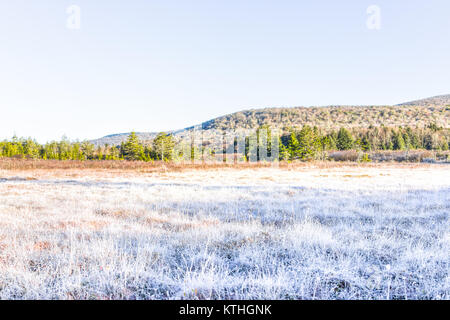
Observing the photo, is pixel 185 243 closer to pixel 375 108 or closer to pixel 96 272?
pixel 96 272

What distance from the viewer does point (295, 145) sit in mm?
54625

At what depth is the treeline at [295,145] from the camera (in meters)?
55.3

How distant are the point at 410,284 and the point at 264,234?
2.41m

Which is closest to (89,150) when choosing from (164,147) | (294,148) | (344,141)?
(164,147)

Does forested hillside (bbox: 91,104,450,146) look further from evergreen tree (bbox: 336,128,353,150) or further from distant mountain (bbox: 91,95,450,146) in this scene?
evergreen tree (bbox: 336,128,353,150)

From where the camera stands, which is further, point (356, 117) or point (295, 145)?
point (356, 117)

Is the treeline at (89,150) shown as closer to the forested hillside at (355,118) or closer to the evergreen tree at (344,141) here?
the forested hillside at (355,118)

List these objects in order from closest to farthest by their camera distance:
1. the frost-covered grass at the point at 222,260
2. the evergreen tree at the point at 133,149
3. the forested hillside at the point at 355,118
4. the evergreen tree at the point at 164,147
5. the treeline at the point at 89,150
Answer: the frost-covered grass at the point at 222,260, the evergreen tree at the point at 133,149, the treeline at the point at 89,150, the evergreen tree at the point at 164,147, the forested hillside at the point at 355,118

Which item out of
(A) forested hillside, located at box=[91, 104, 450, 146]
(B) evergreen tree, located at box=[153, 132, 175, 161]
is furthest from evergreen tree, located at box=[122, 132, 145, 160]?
(A) forested hillside, located at box=[91, 104, 450, 146]

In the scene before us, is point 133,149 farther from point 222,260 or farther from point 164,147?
point 222,260

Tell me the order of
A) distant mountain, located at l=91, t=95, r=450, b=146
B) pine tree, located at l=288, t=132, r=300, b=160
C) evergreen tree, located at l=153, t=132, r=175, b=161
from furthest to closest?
distant mountain, located at l=91, t=95, r=450, b=146 → evergreen tree, located at l=153, t=132, r=175, b=161 → pine tree, located at l=288, t=132, r=300, b=160

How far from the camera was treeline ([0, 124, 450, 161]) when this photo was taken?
2178 inches

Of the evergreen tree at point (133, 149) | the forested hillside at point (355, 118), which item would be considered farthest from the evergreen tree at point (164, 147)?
the forested hillside at point (355, 118)

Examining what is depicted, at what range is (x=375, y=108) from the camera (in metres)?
126
